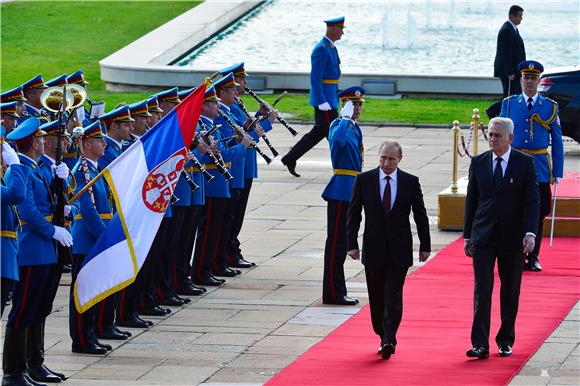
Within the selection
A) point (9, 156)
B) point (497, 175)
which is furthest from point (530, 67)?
point (9, 156)

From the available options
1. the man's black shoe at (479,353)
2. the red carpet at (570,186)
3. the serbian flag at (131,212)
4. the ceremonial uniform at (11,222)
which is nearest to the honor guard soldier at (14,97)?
the serbian flag at (131,212)

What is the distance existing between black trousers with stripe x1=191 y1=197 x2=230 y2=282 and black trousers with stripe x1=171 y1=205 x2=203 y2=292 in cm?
33

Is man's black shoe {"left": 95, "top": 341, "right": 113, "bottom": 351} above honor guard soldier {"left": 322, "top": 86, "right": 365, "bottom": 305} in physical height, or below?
below

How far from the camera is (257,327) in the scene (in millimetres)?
12484

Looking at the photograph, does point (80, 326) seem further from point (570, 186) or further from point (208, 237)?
point (570, 186)

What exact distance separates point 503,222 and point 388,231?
33.7 inches

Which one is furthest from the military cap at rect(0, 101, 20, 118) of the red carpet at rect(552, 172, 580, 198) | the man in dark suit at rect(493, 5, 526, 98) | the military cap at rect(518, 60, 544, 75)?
the man in dark suit at rect(493, 5, 526, 98)

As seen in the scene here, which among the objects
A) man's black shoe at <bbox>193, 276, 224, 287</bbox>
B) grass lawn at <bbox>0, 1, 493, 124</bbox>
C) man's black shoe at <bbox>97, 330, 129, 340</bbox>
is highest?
man's black shoe at <bbox>97, 330, 129, 340</bbox>

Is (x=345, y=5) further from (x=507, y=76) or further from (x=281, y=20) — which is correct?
(x=507, y=76)

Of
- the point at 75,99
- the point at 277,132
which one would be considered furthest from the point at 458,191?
the point at 277,132

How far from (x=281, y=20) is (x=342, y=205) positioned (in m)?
25.8

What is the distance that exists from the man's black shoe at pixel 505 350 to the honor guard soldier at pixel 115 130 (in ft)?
11.1

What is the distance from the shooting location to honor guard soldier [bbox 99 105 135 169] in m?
12.2

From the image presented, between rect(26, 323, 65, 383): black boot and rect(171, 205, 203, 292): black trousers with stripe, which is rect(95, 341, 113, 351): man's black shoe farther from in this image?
rect(171, 205, 203, 292): black trousers with stripe
